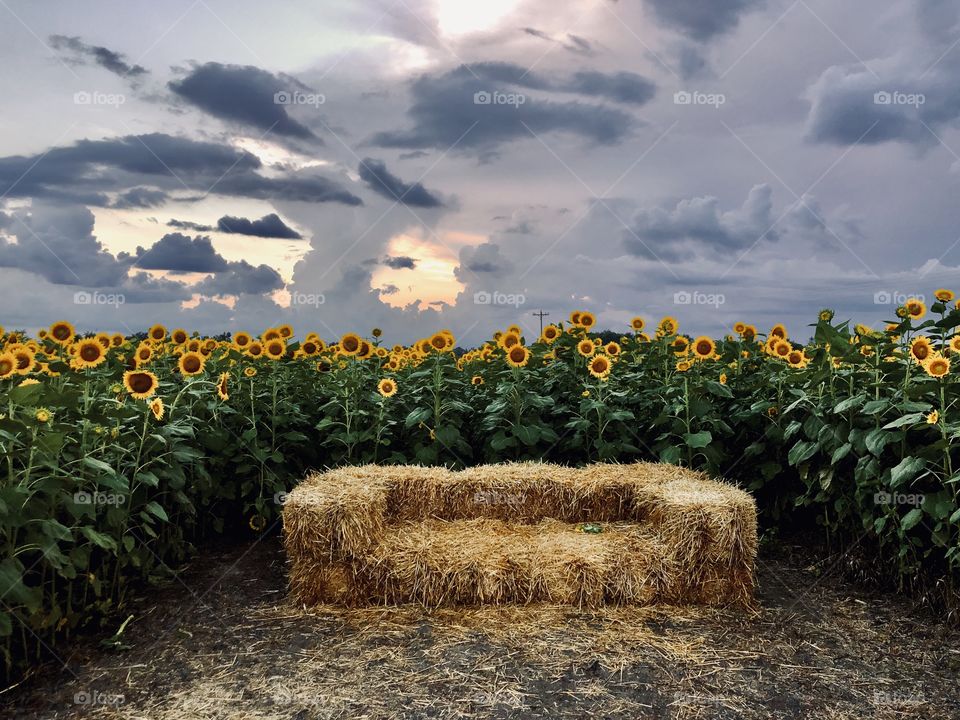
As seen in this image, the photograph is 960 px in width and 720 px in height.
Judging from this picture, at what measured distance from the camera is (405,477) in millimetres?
5230

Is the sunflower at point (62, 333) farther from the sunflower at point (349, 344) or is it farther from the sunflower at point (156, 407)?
the sunflower at point (349, 344)

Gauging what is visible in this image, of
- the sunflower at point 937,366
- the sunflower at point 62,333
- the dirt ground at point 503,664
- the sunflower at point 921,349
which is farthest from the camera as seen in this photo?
the sunflower at point 62,333

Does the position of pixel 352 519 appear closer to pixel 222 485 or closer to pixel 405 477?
pixel 405 477

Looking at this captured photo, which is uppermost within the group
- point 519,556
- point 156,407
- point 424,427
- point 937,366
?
point 937,366

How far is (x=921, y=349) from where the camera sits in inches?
179

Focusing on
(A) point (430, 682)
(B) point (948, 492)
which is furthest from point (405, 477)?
(B) point (948, 492)

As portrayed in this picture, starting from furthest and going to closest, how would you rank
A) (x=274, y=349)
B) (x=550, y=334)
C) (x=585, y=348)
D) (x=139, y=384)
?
(x=550, y=334) → (x=585, y=348) → (x=274, y=349) → (x=139, y=384)

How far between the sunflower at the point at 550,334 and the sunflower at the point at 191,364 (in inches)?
107

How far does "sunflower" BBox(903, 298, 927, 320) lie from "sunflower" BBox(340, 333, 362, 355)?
154 inches

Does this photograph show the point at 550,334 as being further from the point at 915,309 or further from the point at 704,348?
the point at 915,309

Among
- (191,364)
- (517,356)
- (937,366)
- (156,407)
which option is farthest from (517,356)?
(937,366)

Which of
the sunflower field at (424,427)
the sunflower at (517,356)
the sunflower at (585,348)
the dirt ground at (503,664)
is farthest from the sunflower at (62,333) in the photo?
the sunflower at (585,348)

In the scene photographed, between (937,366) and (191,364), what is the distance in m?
4.61

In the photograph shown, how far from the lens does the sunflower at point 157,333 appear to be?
6.42m
